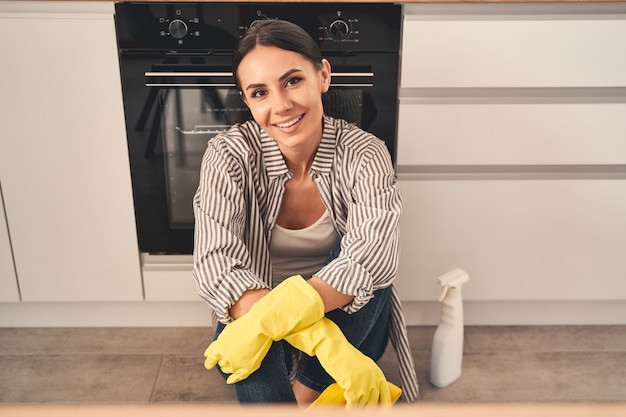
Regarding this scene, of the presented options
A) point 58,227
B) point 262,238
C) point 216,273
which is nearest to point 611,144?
point 262,238

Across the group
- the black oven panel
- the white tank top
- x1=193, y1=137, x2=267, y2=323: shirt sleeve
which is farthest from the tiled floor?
the black oven panel

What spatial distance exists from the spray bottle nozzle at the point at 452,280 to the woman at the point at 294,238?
162 mm

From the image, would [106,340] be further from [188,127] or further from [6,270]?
[188,127]

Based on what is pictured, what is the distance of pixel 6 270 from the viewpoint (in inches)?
69.8

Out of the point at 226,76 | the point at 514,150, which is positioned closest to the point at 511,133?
the point at 514,150

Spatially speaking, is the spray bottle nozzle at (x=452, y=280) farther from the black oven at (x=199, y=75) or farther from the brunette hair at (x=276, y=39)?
the brunette hair at (x=276, y=39)

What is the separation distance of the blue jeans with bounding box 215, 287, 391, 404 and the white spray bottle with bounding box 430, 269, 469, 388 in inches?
7.3

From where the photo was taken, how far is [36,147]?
65.0 inches

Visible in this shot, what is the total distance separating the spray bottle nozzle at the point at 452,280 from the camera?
5.32 ft

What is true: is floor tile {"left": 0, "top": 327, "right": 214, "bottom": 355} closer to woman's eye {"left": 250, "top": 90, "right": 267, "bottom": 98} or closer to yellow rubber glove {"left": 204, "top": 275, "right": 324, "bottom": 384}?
yellow rubber glove {"left": 204, "top": 275, "right": 324, "bottom": 384}

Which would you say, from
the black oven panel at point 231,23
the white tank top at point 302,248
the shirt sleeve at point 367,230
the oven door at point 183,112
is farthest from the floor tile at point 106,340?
the black oven panel at point 231,23

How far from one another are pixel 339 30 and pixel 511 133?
1.68ft

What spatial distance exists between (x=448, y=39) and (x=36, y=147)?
1.06m

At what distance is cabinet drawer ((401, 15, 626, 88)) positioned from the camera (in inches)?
61.6
